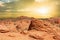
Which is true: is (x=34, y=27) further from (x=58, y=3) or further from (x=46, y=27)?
(x=58, y=3)

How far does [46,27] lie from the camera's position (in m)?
1.47

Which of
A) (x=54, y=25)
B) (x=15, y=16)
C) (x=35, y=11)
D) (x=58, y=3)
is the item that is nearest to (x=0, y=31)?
(x=15, y=16)

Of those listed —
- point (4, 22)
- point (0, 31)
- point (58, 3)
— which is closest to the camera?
point (0, 31)

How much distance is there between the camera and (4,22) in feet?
4.94

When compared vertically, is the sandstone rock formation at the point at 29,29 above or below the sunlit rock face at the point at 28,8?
below

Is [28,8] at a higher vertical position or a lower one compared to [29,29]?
higher

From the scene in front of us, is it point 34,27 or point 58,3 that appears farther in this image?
point 58,3

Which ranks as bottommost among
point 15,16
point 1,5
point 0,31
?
point 0,31

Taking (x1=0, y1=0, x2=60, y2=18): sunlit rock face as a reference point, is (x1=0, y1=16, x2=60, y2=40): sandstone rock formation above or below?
below

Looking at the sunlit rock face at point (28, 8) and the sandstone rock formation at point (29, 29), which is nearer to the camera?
the sandstone rock formation at point (29, 29)

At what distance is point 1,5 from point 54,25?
0.58m

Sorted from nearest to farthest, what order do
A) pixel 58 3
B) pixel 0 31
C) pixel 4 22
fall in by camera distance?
1. pixel 0 31
2. pixel 4 22
3. pixel 58 3

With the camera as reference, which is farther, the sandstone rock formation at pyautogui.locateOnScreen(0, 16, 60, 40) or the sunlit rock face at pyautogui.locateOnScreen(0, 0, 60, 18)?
the sunlit rock face at pyautogui.locateOnScreen(0, 0, 60, 18)

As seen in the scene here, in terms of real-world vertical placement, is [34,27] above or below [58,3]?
below
